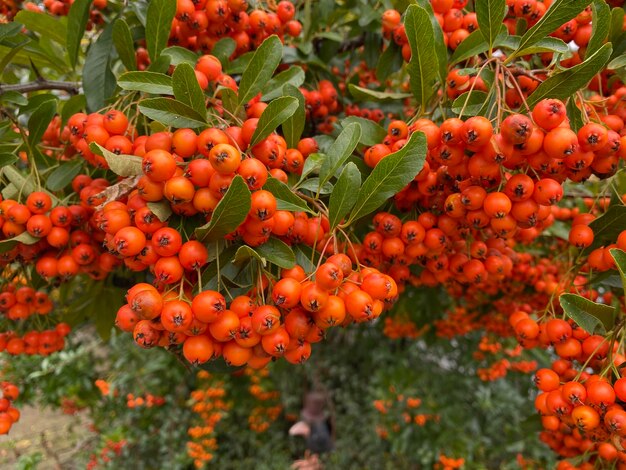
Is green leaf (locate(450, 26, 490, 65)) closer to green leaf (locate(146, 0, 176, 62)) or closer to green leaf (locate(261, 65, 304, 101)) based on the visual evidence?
green leaf (locate(261, 65, 304, 101))

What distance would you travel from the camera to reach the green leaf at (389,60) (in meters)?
1.91

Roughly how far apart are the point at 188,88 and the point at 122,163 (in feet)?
0.91

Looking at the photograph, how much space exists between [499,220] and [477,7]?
64 cm

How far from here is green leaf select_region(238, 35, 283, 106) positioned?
1366 mm

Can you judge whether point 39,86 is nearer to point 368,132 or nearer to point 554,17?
point 368,132

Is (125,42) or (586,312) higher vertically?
(125,42)

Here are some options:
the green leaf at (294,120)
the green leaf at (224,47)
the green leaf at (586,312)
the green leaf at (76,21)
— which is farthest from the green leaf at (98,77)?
the green leaf at (586,312)

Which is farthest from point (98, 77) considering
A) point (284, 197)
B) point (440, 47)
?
point (440, 47)

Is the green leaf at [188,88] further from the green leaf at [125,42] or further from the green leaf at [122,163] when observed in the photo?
the green leaf at [125,42]

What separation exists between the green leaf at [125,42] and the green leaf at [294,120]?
2.05 feet

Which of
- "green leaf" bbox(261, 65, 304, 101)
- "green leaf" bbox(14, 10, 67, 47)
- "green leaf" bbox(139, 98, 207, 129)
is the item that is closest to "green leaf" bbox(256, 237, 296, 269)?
"green leaf" bbox(139, 98, 207, 129)

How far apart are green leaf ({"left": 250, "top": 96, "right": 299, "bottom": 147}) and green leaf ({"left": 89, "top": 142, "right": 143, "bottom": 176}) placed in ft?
1.09

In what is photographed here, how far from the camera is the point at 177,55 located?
152 cm

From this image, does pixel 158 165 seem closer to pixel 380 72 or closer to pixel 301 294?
pixel 301 294
